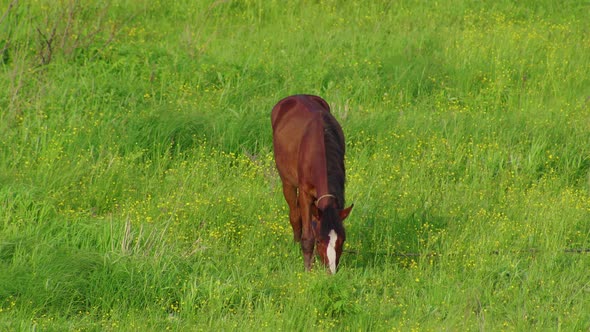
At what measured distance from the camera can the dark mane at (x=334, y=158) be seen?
7156 mm

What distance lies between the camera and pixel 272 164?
9289 millimetres

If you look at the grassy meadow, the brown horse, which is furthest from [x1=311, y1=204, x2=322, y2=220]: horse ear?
the grassy meadow

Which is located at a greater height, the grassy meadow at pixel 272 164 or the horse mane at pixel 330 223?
the horse mane at pixel 330 223

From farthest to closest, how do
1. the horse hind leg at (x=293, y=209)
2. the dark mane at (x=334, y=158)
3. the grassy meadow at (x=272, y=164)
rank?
the horse hind leg at (x=293, y=209) < the dark mane at (x=334, y=158) < the grassy meadow at (x=272, y=164)

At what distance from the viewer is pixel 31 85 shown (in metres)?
10.3

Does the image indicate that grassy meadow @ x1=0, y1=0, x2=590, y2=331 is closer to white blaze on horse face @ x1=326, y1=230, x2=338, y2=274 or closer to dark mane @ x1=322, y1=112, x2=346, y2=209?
white blaze on horse face @ x1=326, y1=230, x2=338, y2=274

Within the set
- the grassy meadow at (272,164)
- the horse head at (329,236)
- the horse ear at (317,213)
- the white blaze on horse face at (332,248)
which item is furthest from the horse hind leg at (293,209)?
the white blaze on horse face at (332,248)

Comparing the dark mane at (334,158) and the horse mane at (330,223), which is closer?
the horse mane at (330,223)

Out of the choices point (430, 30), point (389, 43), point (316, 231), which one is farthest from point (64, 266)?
point (430, 30)

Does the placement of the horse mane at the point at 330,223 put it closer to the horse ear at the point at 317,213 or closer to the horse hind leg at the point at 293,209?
the horse ear at the point at 317,213

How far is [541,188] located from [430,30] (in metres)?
4.22

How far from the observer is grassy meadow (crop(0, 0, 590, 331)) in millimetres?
6664

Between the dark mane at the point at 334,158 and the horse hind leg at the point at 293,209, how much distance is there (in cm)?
66

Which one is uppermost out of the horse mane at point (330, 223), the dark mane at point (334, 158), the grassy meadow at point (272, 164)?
the dark mane at point (334, 158)
